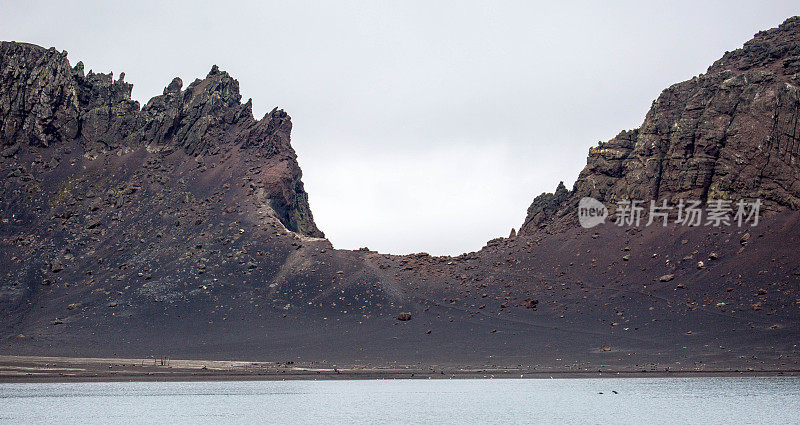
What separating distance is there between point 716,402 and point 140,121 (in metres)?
112

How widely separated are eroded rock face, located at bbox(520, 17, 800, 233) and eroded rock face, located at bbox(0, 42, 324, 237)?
4414 centimetres

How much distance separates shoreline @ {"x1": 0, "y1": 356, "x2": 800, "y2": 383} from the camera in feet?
261

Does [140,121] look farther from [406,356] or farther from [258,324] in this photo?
[406,356]

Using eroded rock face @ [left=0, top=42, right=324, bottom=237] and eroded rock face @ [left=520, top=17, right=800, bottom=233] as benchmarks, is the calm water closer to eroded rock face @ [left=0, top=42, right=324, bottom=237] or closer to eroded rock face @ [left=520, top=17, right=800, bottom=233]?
eroded rock face @ [left=520, top=17, right=800, bottom=233]

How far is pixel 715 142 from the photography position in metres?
115

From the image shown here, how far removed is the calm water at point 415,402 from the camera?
180 ft

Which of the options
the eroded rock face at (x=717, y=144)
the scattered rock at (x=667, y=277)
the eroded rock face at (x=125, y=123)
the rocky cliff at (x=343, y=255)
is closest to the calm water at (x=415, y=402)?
the rocky cliff at (x=343, y=255)

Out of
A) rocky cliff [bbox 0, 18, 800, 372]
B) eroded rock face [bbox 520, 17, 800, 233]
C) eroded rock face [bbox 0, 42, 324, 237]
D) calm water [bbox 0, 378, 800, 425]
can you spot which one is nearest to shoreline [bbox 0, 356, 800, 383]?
calm water [bbox 0, 378, 800, 425]

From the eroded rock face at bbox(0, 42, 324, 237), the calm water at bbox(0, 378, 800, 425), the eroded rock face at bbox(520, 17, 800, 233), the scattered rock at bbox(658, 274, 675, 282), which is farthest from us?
the eroded rock face at bbox(0, 42, 324, 237)

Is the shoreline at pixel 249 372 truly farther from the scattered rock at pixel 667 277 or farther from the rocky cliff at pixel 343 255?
the scattered rock at pixel 667 277

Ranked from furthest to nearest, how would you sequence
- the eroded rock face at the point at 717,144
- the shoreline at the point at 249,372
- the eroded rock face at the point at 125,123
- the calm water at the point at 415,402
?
the eroded rock face at the point at 125,123 < the eroded rock face at the point at 717,144 < the shoreline at the point at 249,372 < the calm water at the point at 415,402

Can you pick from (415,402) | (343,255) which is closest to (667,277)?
(343,255)

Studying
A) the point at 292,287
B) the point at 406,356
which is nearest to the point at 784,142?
the point at 406,356

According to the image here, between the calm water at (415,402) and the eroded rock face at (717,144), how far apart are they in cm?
4169
